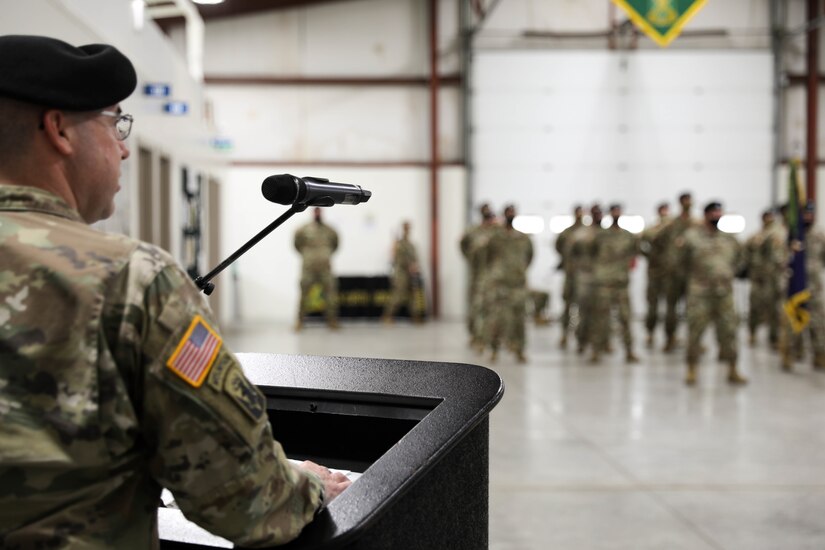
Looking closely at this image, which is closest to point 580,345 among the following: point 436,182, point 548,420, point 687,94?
point 548,420

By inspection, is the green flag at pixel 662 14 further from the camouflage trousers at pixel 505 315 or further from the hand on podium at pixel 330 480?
the hand on podium at pixel 330 480

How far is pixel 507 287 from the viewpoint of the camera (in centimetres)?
842

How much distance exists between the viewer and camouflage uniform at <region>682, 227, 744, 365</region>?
6.97m

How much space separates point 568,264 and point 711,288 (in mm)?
3375

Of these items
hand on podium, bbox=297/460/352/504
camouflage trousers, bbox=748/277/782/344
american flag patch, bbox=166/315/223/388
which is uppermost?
american flag patch, bbox=166/315/223/388

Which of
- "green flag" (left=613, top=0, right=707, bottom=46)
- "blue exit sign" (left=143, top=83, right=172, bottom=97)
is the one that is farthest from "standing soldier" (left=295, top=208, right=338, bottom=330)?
"green flag" (left=613, top=0, right=707, bottom=46)

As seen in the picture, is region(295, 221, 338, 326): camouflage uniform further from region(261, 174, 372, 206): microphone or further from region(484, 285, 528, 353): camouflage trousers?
region(261, 174, 372, 206): microphone

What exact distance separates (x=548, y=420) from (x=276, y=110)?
9.01 metres

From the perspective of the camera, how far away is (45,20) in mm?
4332

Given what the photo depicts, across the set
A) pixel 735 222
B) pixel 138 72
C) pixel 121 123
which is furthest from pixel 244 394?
pixel 735 222

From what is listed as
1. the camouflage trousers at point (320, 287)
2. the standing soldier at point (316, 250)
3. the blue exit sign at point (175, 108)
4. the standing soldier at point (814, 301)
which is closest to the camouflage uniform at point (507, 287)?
the standing soldier at point (814, 301)


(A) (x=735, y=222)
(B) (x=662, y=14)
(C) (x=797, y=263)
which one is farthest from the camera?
(A) (x=735, y=222)

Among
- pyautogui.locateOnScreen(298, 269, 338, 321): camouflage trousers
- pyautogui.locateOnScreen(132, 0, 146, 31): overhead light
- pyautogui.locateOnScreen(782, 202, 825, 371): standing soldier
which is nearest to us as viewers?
pyautogui.locateOnScreen(132, 0, 146, 31): overhead light

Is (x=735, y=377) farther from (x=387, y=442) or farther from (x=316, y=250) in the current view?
(x=387, y=442)
